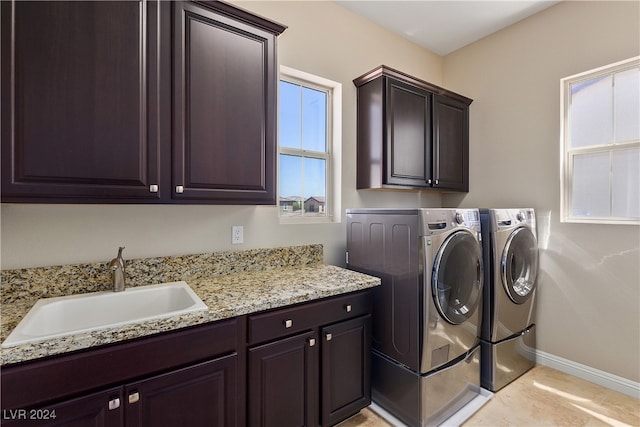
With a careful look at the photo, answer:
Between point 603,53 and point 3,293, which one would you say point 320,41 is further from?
point 3,293

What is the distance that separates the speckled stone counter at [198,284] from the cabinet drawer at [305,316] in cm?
6

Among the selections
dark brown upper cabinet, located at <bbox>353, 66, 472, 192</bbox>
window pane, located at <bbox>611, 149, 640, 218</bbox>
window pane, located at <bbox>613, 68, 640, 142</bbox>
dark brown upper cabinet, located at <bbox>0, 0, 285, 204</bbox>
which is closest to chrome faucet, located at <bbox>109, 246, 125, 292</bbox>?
dark brown upper cabinet, located at <bbox>0, 0, 285, 204</bbox>

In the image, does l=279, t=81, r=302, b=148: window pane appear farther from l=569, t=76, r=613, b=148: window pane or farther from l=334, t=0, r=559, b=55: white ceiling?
l=569, t=76, r=613, b=148: window pane

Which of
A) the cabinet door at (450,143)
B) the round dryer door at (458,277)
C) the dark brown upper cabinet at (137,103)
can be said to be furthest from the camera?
the cabinet door at (450,143)

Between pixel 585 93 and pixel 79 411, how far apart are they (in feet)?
12.1

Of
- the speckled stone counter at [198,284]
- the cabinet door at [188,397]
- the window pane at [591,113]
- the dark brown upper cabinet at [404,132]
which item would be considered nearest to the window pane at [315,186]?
the dark brown upper cabinet at [404,132]

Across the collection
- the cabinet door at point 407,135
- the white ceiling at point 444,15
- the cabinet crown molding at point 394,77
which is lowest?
the cabinet door at point 407,135

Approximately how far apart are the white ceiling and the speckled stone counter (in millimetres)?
2140

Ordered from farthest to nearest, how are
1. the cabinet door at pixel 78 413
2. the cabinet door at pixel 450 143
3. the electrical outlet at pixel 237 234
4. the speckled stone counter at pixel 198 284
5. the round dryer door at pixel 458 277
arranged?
the cabinet door at pixel 450 143 → the electrical outlet at pixel 237 234 → the round dryer door at pixel 458 277 → the speckled stone counter at pixel 198 284 → the cabinet door at pixel 78 413

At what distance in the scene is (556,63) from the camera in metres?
2.56

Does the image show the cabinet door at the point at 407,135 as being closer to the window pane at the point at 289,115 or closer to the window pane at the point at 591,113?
the window pane at the point at 289,115

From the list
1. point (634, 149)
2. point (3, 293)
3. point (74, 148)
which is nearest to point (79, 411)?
point (3, 293)

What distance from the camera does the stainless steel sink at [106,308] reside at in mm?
1251

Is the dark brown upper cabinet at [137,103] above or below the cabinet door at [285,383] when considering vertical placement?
above
